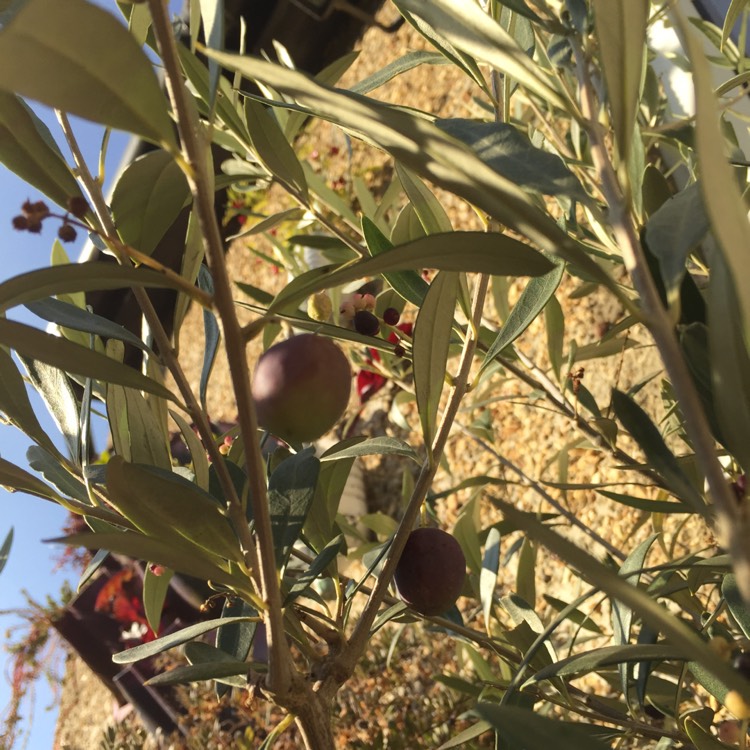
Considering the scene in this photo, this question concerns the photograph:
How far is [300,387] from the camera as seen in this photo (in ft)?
1.56

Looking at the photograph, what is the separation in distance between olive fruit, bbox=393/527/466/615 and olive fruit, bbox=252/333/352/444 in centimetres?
14

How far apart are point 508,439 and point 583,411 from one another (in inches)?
10.0

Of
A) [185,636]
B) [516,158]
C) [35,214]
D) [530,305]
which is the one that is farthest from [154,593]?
[516,158]

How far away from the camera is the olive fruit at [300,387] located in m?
0.48

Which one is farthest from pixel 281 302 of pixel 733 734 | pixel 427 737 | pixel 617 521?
pixel 427 737

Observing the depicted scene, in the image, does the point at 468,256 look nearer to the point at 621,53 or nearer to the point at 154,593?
the point at 621,53

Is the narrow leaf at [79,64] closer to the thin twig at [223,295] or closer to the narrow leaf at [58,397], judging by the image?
the thin twig at [223,295]

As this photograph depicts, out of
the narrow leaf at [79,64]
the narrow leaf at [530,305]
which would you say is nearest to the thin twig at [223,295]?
the narrow leaf at [79,64]

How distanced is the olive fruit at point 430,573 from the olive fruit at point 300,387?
14 centimetres

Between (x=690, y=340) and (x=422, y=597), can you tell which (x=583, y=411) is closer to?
(x=422, y=597)

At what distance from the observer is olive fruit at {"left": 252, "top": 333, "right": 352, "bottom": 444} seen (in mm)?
475

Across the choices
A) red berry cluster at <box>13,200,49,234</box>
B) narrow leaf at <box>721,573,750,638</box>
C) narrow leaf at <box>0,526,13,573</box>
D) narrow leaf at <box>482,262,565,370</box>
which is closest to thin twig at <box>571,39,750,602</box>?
narrow leaf at <box>482,262,565,370</box>

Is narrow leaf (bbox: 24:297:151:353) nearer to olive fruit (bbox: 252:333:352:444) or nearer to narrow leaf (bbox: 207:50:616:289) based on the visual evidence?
olive fruit (bbox: 252:333:352:444)

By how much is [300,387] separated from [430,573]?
0.62 feet
